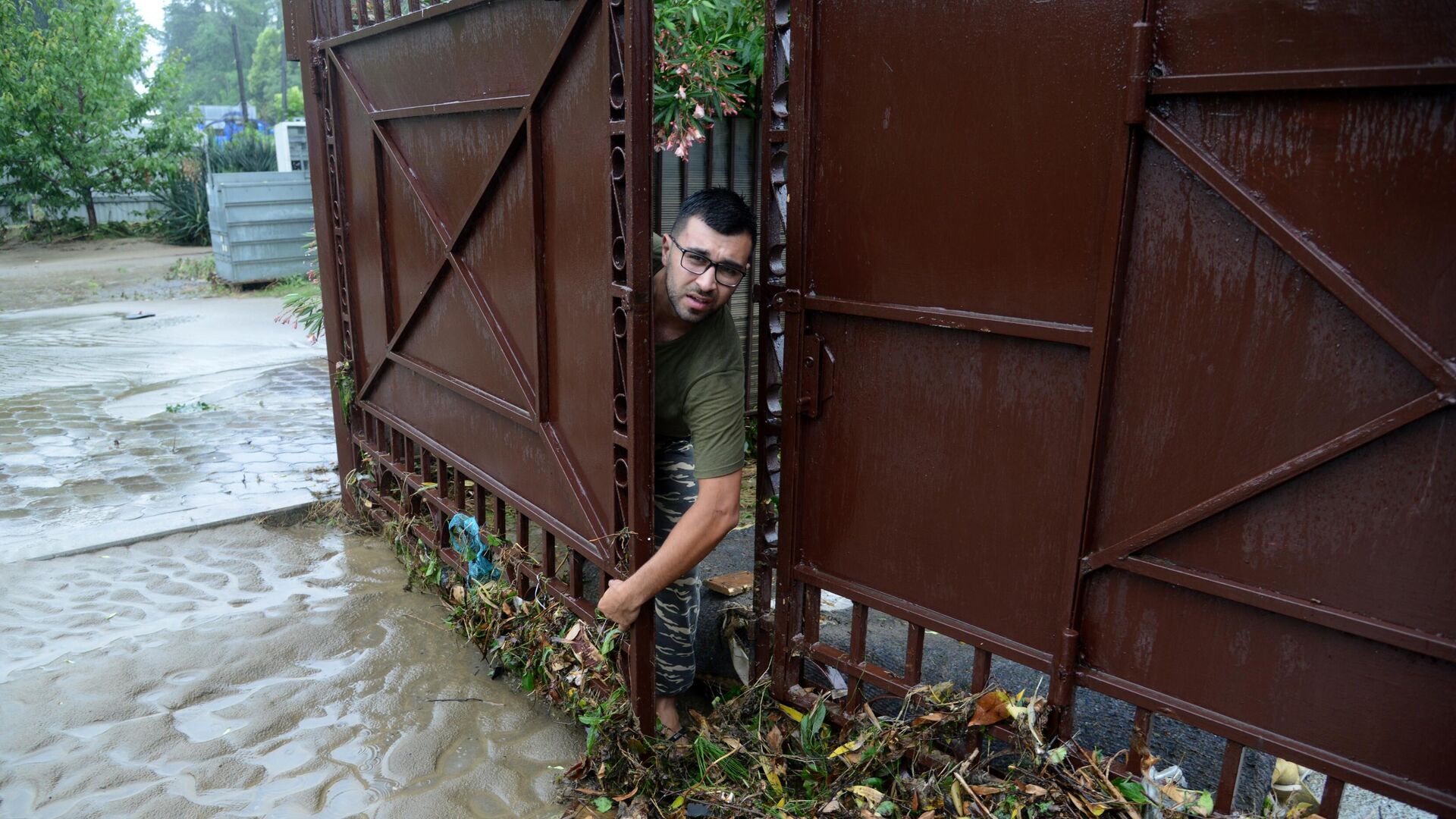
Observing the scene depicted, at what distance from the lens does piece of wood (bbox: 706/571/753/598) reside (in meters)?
4.00

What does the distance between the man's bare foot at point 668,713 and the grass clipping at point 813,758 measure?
0.22ft

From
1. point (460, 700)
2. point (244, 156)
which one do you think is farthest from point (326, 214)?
point (244, 156)

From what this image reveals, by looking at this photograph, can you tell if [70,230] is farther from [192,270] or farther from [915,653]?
[915,653]

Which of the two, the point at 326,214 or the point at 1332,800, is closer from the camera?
the point at 1332,800

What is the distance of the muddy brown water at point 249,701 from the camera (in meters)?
2.89

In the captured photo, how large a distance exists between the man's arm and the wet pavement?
3.25 meters

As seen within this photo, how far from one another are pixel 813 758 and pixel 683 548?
0.70 meters

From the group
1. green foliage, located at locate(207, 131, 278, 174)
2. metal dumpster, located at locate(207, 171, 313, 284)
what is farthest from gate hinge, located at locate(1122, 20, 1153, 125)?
green foliage, located at locate(207, 131, 278, 174)

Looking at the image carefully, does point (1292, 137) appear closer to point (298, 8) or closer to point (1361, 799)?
point (1361, 799)

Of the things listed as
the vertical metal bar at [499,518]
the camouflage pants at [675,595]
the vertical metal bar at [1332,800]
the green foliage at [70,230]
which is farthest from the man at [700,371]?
the green foliage at [70,230]

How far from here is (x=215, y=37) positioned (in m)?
65.8

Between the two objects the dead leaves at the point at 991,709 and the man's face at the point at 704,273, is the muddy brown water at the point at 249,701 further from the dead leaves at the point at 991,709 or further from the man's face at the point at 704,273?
the man's face at the point at 704,273

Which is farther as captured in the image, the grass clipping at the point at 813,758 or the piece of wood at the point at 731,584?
the piece of wood at the point at 731,584

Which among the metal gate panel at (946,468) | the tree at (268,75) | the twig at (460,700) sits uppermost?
the tree at (268,75)
